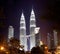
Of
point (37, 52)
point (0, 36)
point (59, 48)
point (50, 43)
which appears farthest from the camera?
point (50, 43)

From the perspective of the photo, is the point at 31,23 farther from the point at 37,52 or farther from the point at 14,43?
the point at 37,52

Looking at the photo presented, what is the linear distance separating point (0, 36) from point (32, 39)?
166 ft

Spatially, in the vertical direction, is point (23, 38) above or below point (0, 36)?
above

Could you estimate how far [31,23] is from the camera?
68.9 meters

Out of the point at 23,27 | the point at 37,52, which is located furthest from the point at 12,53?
the point at 23,27

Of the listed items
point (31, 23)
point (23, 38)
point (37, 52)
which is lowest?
point (37, 52)

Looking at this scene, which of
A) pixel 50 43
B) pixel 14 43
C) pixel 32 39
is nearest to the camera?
pixel 14 43

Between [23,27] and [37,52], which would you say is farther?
[23,27]

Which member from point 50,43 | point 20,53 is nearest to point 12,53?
point 20,53

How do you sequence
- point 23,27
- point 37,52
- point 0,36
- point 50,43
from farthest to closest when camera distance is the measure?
point 23,27
point 50,43
point 0,36
point 37,52

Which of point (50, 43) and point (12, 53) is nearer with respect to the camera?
point (12, 53)

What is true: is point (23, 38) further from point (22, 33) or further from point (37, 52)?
point (37, 52)

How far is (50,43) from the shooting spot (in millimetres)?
43156

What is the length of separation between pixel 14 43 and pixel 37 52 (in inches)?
754
